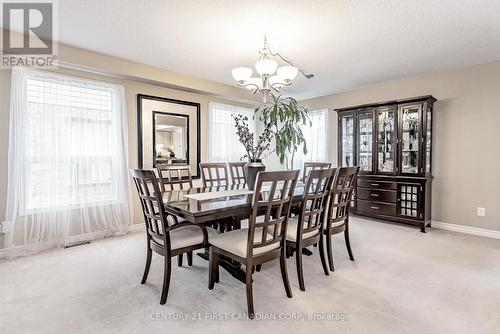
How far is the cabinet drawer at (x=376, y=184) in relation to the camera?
13.5ft

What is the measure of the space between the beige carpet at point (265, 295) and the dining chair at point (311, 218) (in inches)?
12.7

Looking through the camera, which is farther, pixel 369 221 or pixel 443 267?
pixel 369 221

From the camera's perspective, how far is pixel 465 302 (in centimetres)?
199

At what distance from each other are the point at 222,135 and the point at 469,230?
4254mm

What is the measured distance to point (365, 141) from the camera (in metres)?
4.53

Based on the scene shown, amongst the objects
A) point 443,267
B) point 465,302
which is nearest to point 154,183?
point 465,302

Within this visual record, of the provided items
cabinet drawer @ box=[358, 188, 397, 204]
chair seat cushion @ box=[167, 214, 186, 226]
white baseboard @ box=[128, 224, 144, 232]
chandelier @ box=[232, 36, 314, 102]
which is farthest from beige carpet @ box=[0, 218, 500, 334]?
chandelier @ box=[232, 36, 314, 102]

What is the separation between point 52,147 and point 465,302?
4400mm

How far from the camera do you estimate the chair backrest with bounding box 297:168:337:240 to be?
7.09 ft

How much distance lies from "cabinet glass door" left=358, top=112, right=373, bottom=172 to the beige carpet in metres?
1.78

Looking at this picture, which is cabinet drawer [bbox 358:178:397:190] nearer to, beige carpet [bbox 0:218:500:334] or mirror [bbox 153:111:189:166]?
beige carpet [bbox 0:218:500:334]

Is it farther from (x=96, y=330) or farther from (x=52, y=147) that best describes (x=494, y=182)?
(x=52, y=147)

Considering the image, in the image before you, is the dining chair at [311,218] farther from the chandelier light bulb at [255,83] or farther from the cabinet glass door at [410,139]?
the cabinet glass door at [410,139]

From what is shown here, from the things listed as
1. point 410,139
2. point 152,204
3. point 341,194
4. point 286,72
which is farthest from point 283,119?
point 410,139
